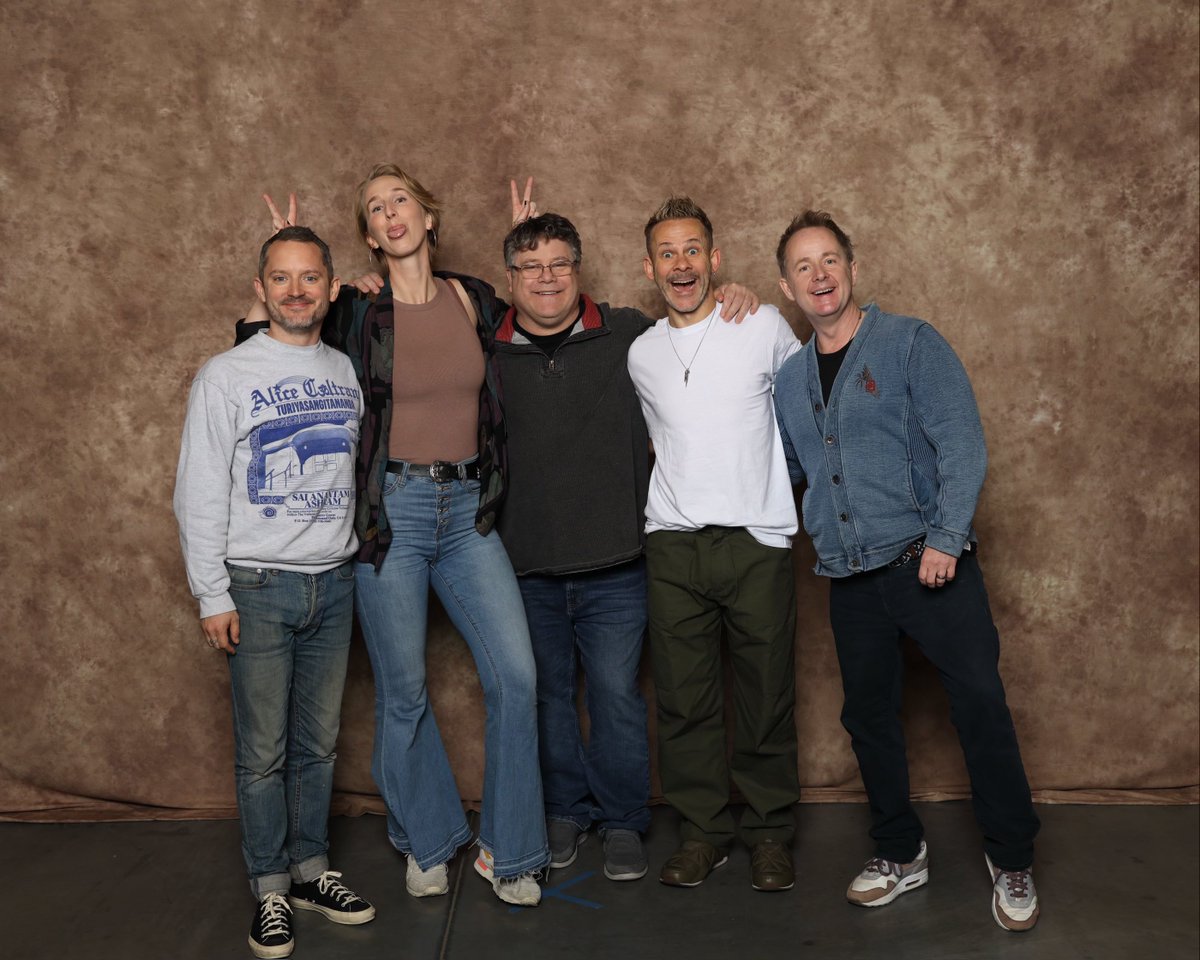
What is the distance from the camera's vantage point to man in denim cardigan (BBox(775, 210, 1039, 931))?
2.69 meters

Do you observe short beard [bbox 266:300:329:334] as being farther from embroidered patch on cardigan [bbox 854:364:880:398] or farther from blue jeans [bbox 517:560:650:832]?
embroidered patch on cardigan [bbox 854:364:880:398]

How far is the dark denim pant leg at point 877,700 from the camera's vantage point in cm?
284

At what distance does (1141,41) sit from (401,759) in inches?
125

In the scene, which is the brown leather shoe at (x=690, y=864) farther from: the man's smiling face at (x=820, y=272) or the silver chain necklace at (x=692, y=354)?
the man's smiling face at (x=820, y=272)

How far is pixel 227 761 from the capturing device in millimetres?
3615

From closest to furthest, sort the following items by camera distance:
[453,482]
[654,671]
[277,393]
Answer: [277,393]
[453,482]
[654,671]

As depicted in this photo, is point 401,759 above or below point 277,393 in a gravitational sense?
below

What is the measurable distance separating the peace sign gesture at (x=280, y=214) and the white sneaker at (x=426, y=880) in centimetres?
188

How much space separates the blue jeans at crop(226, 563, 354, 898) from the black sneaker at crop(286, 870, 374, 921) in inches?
1.2

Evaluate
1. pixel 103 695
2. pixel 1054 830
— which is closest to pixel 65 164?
pixel 103 695

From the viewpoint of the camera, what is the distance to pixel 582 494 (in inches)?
119

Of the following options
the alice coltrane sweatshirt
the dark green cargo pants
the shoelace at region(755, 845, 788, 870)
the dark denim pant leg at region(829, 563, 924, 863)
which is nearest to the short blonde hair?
the alice coltrane sweatshirt

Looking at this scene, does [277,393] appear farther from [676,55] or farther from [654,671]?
[676,55]

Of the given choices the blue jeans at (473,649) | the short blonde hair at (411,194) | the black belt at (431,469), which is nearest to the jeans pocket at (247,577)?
the blue jeans at (473,649)
